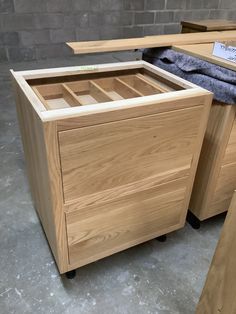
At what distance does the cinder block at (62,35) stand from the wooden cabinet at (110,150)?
245 centimetres

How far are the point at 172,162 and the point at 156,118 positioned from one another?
213mm

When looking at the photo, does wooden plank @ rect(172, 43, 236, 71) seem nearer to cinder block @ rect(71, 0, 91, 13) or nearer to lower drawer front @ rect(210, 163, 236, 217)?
lower drawer front @ rect(210, 163, 236, 217)

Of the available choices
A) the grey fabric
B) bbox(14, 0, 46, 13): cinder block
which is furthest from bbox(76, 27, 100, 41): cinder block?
the grey fabric

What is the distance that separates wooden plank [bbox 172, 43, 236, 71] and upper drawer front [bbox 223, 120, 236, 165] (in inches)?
9.3

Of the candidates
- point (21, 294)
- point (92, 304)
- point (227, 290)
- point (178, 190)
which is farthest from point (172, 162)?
point (21, 294)

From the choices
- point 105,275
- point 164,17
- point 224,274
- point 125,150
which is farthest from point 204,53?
point 164,17

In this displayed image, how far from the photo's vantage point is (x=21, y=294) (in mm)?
1084

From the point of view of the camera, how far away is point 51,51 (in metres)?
3.40

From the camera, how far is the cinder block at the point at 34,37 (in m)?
3.18

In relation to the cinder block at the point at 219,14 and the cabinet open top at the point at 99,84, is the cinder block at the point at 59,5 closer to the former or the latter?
the cinder block at the point at 219,14

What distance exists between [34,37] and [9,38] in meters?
0.27

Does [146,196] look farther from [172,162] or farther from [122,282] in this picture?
[122,282]

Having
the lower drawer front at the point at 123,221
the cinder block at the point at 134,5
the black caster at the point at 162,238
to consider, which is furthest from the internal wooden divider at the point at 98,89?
the cinder block at the point at 134,5

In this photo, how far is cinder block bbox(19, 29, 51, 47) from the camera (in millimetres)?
3182
